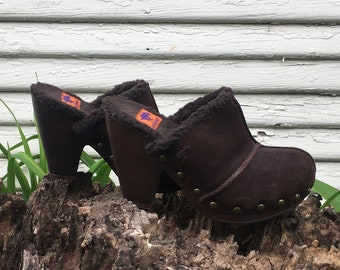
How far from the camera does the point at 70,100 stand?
1.02 metres

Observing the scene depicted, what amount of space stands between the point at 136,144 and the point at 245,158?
20 centimetres

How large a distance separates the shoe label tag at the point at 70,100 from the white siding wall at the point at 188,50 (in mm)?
843

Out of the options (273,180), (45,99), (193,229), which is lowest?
(193,229)

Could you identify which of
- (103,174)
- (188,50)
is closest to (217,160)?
(103,174)

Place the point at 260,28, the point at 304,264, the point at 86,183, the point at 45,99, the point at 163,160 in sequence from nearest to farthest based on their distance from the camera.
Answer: the point at 304,264 < the point at 163,160 < the point at 45,99 < the point at 86,183 < the point at 260,28

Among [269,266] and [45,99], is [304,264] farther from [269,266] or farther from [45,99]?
[45,99]

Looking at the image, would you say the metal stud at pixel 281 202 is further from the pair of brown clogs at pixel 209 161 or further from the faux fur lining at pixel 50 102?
the faux fur lining at pixel 50 102

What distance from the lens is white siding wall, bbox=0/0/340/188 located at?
5.98ft

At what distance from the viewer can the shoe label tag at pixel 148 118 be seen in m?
0.88

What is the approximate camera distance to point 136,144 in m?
0.88

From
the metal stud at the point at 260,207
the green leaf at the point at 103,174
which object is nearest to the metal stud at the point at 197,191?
the metal stud at the point at 260,207

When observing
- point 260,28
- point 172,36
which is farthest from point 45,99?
point 260,28

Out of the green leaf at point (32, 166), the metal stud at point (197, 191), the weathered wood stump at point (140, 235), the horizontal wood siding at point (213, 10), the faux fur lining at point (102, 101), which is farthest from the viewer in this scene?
the horizontal wood siding at point (213, 10)

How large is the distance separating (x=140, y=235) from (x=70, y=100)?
0.38m
